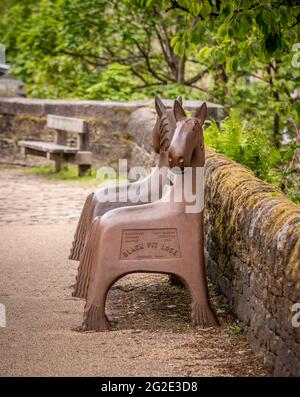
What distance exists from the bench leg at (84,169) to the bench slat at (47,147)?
12.0 inches

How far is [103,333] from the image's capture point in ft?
19.6

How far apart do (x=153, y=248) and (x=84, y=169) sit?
8.02 m

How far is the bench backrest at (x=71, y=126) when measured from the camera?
45.1 ft

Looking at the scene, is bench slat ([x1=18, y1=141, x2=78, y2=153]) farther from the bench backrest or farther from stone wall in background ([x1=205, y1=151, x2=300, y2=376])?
stone wall in background ([x1=205, y1=151, x2=300, y2=376])

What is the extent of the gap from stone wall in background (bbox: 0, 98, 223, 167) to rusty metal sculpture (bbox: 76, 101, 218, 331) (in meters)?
5.49

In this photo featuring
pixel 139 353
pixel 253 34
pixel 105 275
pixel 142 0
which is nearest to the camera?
pixel 139 353

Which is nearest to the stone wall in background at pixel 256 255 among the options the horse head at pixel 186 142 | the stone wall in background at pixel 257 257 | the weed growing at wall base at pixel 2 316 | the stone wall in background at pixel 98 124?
the stone wall in background at pixel 257 257

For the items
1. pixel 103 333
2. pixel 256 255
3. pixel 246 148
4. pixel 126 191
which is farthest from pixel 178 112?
pixel 246 148

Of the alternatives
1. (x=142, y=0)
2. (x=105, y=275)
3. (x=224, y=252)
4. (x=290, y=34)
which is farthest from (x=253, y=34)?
(x=105, y=275)

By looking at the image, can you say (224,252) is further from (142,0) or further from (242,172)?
(142,0)

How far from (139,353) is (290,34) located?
3.57 m

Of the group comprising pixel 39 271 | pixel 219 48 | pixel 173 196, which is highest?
pixel 219 48

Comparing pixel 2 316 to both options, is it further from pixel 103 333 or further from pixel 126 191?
pixel 126 191

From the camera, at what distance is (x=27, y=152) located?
47.8 ft
